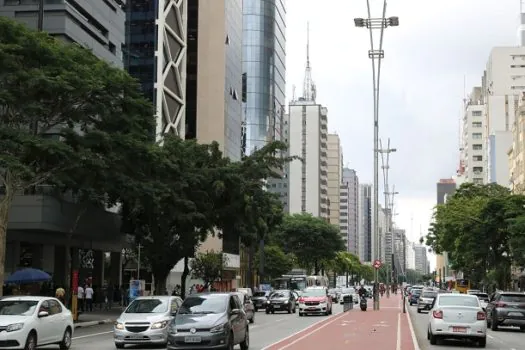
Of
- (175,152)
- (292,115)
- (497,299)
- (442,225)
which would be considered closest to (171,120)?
(442,225)

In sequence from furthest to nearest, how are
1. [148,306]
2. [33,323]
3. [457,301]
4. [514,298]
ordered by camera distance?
[514,298], [457,301], [148,306], [33,323]

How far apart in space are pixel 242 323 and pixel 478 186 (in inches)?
2530

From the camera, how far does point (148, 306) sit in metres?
23.2

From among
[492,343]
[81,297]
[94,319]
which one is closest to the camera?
[492,343]

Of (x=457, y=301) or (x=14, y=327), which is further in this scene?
(x=457, y=301)

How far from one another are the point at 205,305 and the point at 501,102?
125m

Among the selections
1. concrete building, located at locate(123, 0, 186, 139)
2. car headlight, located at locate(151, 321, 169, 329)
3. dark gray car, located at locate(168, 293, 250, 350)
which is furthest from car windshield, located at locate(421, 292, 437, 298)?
dark gray car, located at locate(168, 293, 250, 350)

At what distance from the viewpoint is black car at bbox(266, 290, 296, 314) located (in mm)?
48562

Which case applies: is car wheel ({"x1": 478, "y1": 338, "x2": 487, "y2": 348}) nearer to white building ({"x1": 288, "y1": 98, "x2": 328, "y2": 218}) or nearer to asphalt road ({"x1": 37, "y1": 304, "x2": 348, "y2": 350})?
asphalt road ({"x1": 37, "y1": 304, "x2": 348, "y2": 350})

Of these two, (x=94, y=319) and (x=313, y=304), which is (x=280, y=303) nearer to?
(x=313, y=304)

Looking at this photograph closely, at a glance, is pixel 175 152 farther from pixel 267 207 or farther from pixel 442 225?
pixel 442 225

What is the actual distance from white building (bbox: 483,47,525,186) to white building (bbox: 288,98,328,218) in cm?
4588

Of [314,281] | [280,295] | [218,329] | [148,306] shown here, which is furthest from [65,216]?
[314,281]

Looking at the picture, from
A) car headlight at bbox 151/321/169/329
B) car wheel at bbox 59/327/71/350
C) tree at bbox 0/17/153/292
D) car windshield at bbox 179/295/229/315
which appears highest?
Answer: tree at bbox 0/17/153/292
